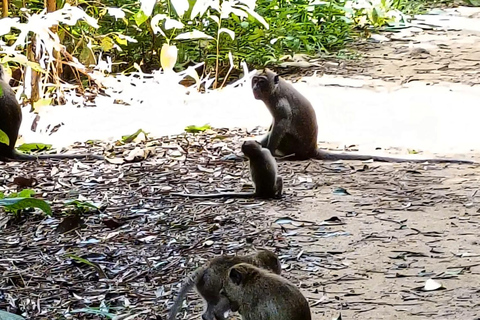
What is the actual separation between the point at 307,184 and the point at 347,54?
5.73 metres

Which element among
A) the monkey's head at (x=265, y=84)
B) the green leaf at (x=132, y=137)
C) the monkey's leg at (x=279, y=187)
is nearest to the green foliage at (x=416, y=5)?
the monkey's head at (x=265, y=84)

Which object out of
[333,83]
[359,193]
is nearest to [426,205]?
[359,193]

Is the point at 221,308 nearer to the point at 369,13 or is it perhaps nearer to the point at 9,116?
the point at 9,116

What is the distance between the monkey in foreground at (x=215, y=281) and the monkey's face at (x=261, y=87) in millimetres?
3423

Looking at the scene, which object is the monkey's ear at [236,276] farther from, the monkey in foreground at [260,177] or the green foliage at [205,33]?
the green foliage at [205,33]

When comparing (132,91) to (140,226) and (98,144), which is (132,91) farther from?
(140,226)

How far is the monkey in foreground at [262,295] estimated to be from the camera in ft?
10.1

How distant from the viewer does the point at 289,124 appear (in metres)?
6.74

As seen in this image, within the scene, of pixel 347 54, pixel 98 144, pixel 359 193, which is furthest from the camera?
pixel 347 54

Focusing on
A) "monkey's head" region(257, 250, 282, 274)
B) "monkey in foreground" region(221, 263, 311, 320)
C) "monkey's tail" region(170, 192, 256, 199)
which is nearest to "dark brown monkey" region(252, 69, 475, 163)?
"monkey's tail" region(170, 192, 256, 199)

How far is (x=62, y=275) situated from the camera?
165 inches

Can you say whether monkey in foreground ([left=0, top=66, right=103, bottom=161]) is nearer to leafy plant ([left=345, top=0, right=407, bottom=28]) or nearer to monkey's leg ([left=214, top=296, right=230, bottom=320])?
monkey's leg ([left=214, top=296, right=230, bottom=320])

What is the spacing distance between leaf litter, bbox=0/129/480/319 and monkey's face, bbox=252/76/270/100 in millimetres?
727

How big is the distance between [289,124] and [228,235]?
2249mm
